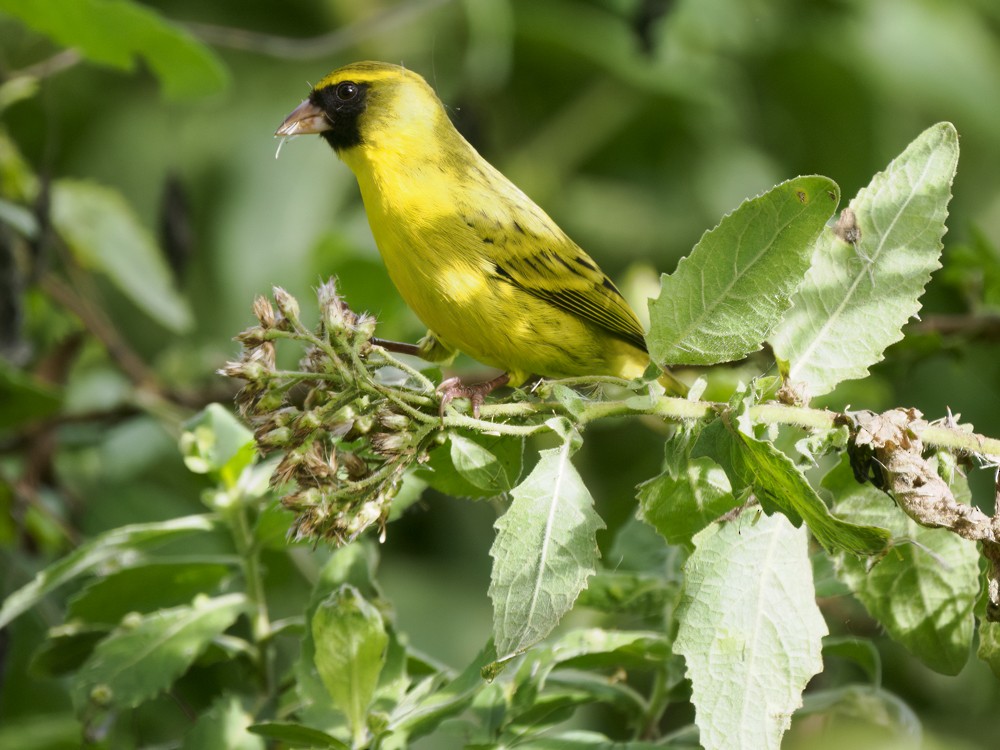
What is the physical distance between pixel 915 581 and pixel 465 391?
86 centimetres

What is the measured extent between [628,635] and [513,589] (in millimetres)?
511

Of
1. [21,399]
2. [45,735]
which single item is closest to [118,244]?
[21,399]

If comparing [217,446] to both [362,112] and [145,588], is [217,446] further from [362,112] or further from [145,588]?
[362,112]

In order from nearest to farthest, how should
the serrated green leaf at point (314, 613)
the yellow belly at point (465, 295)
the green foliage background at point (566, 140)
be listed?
the serrated green leaf at point (314, 613)
the yellow belly at point (465, 295)
the green foliage background at point (566, 140)

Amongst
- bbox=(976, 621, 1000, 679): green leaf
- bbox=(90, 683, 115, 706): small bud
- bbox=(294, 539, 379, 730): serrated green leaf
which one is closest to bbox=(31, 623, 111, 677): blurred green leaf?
→ bbox=(90, 683, 115, 706): small bud

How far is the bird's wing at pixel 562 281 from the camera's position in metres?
2.85

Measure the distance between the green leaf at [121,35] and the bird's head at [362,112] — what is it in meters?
0.72

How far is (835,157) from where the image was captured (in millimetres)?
6477

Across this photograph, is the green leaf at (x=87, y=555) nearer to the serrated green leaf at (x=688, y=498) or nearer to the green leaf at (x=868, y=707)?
the serrated green leaf at (x=688, y=498)

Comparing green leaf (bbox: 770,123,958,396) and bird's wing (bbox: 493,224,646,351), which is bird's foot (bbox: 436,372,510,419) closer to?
bird's wing (bbox: 493,224,646,351)

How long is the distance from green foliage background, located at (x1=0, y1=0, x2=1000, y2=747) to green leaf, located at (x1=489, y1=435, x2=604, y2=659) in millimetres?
2892

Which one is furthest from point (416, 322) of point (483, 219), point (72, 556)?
point (72, 556)

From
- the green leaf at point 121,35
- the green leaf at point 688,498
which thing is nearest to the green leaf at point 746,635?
the green leaf at point 688,498

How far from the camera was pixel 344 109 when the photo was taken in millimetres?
3002
